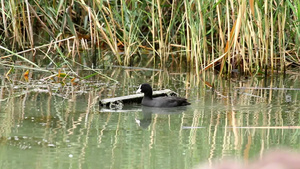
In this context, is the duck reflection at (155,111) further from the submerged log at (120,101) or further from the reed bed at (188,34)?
the reed bed at (188,34)

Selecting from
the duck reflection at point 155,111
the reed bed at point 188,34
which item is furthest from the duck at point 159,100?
the reed bed at point 188,34

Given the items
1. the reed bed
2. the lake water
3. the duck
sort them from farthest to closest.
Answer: the reed bed → the duck → the lake water

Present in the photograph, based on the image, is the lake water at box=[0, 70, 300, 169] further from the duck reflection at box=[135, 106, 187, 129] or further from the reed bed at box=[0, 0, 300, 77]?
the reed bed at box=[0, 0, 300, 77]

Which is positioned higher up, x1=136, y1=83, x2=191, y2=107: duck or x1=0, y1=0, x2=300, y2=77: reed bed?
x1=0, y1=0, x2=300, y2=77: reed bed

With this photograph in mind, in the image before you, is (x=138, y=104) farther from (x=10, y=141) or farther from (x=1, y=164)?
(x=1, y=164)

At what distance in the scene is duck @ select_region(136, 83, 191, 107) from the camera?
18.4ft

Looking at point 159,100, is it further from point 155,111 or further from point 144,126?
point 144,126

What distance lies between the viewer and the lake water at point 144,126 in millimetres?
3391

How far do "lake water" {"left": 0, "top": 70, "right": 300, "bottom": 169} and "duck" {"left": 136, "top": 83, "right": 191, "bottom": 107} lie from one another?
78mm

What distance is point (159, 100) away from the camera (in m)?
5.82

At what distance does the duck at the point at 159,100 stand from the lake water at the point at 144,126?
3.1 inches

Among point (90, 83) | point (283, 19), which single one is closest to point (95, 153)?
point (90, 83)

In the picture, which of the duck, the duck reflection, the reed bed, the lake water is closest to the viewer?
the lake water

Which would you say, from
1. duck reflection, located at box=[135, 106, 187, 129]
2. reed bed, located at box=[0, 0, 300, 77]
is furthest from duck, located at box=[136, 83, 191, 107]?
reed bed, located at box=[0, 0, 300, 77]
